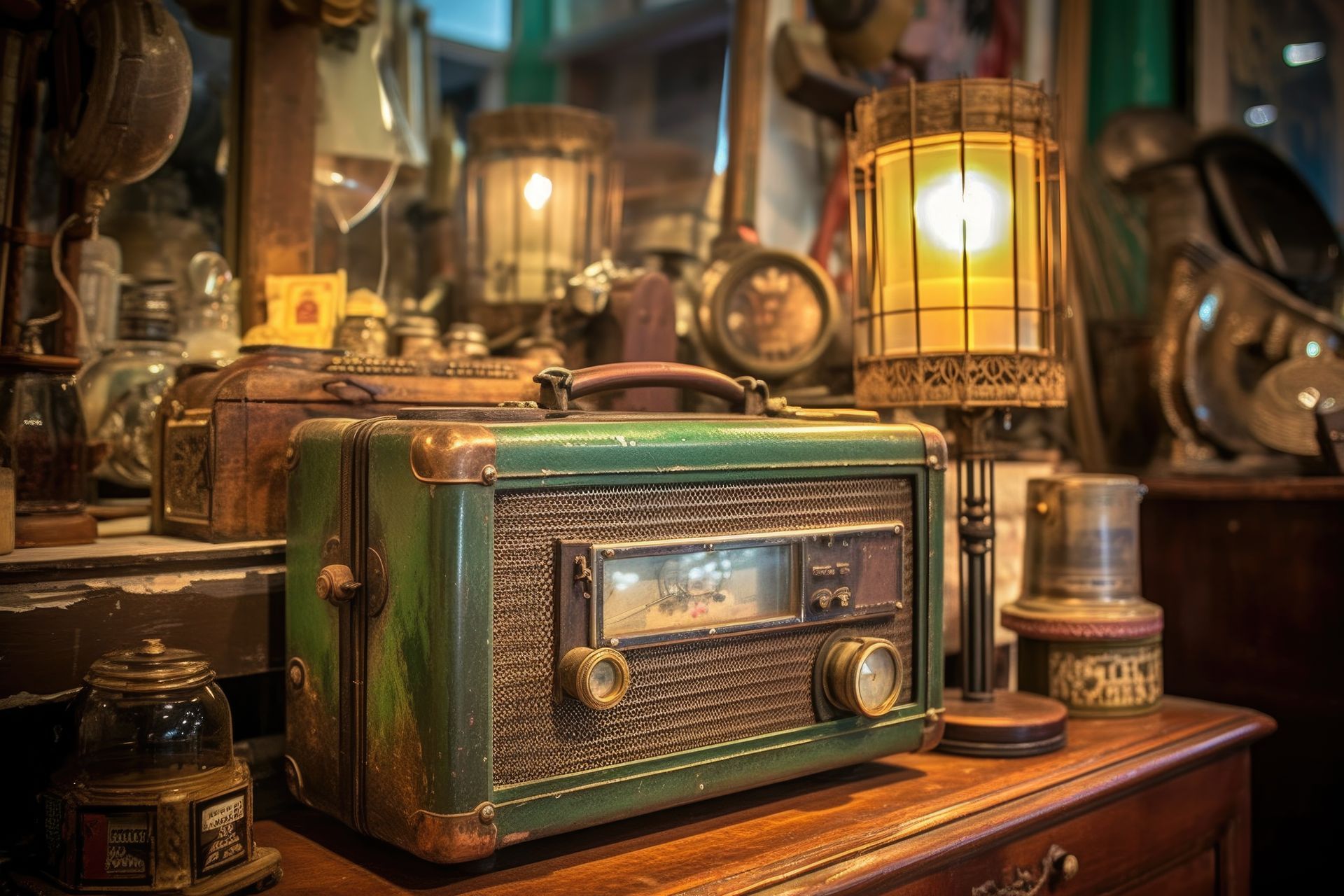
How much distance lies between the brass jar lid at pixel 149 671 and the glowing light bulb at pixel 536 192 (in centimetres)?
101

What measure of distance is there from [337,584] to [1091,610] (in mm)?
1010

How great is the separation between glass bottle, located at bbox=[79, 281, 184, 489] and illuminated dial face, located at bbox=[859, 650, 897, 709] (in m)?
0.85

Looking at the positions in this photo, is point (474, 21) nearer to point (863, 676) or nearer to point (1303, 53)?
point (863, 676)

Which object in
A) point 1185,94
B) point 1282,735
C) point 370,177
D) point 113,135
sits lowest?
point 1282,735

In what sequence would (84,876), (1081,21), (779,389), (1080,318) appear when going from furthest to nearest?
1. (1081,21)
2. (1080,318)
3. (779,389)
4. (84,876)

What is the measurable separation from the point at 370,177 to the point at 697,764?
1.06 m

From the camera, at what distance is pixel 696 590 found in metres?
1.06

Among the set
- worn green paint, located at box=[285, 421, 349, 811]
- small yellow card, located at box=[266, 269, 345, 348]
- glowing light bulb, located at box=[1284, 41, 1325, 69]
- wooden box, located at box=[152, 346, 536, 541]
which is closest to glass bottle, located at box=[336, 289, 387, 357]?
small yellow card, located at box=[266, 269, 345, 348]

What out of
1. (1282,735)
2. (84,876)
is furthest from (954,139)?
(1282,735)

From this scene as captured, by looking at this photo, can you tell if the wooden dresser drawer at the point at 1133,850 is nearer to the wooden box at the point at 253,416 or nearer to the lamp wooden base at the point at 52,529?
the wooden box at the point at 253,416

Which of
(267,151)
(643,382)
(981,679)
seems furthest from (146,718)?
(981,679)

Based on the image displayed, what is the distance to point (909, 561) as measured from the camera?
1259 millimetres

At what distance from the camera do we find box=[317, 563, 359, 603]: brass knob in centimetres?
96

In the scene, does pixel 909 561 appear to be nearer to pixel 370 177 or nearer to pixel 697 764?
pixel 697 764
